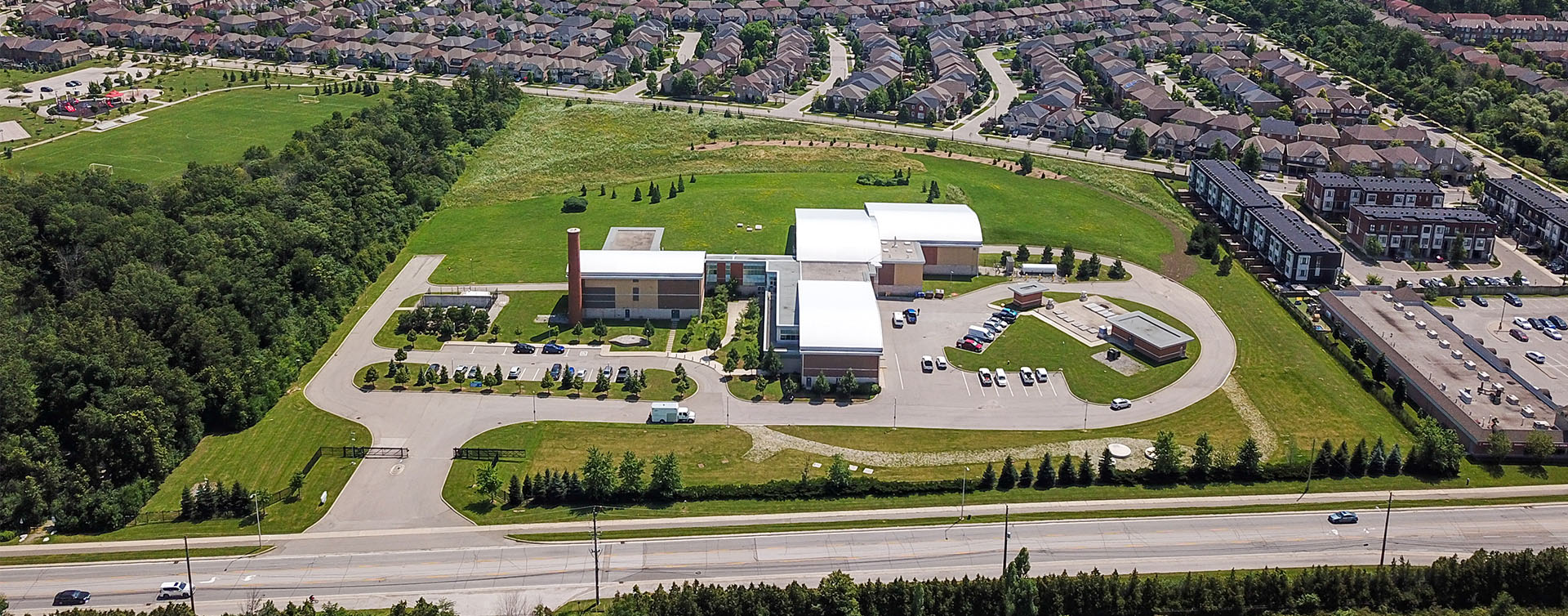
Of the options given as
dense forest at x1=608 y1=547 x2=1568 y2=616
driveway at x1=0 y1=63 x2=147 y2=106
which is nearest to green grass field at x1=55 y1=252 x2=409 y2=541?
dense forest at x1=608 y1=547 x2=1568 y2=616

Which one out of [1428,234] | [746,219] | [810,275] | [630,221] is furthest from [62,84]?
[1428,234]

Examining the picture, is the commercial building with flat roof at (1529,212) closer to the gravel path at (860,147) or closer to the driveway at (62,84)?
the gravel path at (860,147)

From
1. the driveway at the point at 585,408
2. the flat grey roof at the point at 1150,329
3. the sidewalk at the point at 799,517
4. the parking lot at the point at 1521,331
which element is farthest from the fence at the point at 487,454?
the parking lot at the point at 1521,331

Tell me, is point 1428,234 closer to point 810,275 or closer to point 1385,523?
point 1385,523

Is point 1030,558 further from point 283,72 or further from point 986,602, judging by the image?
point 283,72

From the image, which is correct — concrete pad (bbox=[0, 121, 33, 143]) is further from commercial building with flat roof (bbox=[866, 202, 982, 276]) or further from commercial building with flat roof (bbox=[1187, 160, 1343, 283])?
commercial building with flat roof (bbox=[1187, 160, 1343, 283])
